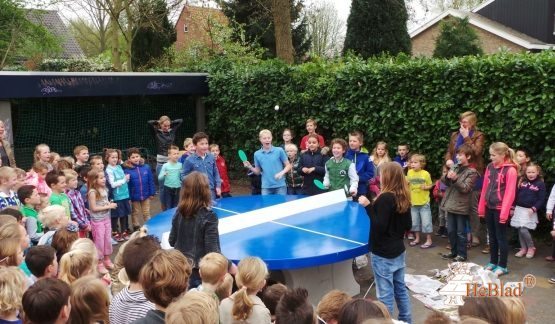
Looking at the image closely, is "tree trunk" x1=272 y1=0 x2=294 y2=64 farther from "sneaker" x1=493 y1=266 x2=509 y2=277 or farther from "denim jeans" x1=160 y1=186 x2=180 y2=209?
"sneaker" x1=493 y1=266 x2=509 y2=277

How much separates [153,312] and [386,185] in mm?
2596

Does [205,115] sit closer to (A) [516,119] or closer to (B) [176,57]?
(B) [176,57]

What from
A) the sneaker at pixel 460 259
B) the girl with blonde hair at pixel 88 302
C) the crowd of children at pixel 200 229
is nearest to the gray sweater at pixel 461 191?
the crowd of children at pixel 200 229

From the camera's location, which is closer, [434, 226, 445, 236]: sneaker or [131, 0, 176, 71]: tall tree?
[434, 226, 445, 236]: sneaker

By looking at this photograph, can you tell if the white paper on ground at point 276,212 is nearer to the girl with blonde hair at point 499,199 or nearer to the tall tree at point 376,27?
the girl with blonde hair at point 499,199

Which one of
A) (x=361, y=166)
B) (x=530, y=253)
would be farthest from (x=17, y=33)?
(x=530, y=253)

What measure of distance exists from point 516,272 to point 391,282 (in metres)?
2.71

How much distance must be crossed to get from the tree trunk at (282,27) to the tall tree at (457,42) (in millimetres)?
5783

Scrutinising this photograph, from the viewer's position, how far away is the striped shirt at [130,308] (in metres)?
3.37

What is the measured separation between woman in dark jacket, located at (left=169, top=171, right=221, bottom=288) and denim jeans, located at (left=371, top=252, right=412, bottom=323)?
1562 millimetres

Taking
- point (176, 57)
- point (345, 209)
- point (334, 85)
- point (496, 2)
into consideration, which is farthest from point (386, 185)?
point (496, 2)

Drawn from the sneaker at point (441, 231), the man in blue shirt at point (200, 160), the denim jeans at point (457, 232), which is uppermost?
the man in blue shirt at point (200, 160)

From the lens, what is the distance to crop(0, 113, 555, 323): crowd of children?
3.05 m

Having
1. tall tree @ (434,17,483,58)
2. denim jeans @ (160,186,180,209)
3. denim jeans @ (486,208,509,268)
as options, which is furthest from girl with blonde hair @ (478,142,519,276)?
tall tree @ (434,17,483,58)
